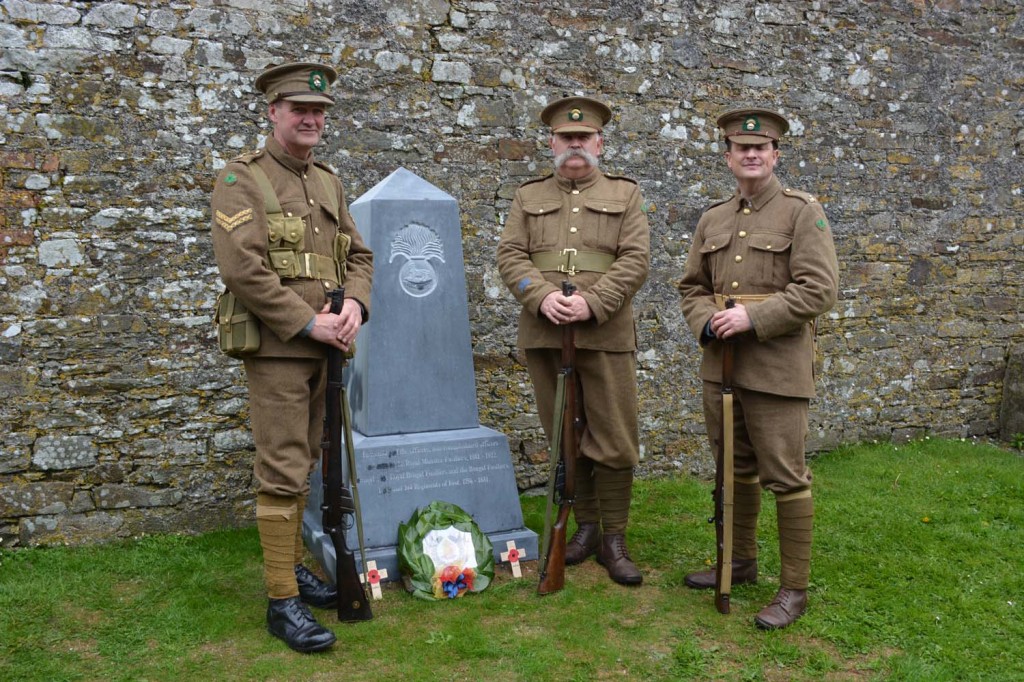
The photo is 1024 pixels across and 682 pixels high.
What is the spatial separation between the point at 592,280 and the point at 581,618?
53.4 inches

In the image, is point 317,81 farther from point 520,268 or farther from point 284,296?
point 520,268

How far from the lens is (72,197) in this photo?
4.06 metres

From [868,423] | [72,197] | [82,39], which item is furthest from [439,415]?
[868,423]

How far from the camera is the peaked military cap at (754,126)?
3188 mm

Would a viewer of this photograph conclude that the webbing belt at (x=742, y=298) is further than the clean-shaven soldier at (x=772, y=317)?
Yes

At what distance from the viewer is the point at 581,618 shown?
3.27m

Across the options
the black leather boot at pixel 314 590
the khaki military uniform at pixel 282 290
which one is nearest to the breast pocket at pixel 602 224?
the khaki military uniform at pixel 282 290

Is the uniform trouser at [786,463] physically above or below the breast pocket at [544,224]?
below

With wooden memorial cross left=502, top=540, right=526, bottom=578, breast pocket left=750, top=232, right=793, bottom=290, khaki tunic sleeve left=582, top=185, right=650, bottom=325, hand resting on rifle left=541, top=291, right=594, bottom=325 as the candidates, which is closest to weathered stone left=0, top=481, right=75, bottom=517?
wooden memorial cross left=502, top=540, right=526, bottom=578

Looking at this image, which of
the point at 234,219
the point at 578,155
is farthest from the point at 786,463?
the point at 234,219

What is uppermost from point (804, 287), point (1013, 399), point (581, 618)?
point (804, 287)

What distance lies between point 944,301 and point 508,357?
127 inches

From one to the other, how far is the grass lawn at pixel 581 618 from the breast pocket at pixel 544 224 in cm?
144

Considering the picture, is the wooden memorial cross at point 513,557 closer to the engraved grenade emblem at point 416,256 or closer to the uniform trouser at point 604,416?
the uniform trouser at point 604,416
